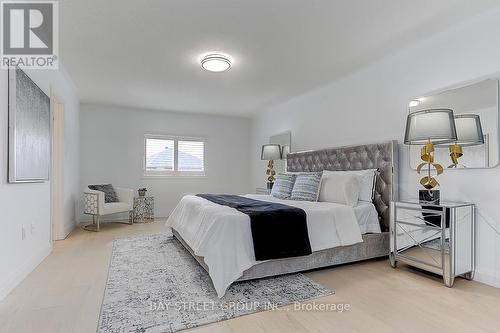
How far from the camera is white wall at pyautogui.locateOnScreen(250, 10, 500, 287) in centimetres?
262

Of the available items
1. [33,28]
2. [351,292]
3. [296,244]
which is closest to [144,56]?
[33,28]

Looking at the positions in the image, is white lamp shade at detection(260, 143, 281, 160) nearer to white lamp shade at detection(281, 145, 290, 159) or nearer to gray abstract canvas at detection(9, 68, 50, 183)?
white lamp shade at detection(281, 145, 290, 159)

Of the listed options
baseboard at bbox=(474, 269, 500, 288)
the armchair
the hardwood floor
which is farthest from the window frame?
baseboard at bbox=(474, 269, 500, 288)

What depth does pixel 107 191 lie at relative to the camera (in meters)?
5.52

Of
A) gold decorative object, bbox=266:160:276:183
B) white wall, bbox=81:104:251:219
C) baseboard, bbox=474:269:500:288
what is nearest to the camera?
baseboard, bbox=474:269:500:288

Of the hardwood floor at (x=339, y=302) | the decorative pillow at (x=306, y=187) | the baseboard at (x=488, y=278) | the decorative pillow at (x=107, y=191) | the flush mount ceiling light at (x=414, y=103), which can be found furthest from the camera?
the decorative pillow at (x=107, y=191)

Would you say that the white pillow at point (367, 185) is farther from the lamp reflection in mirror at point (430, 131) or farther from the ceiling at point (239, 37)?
the ceiling at point (239, 37)

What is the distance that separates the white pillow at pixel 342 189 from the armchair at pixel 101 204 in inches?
149

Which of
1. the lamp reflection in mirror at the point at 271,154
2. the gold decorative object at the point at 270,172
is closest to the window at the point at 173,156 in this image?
the gold decorative object at the point at 270,172

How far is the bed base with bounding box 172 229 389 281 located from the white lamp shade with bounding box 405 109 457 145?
4.15ft

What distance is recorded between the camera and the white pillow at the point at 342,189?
136 inches

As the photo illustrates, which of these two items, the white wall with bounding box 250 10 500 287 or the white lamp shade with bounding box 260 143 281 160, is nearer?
the white wall with bounding box 250 10 500 287

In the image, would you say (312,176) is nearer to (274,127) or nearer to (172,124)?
(274,127)

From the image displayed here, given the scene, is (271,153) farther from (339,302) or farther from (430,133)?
(339,302)
